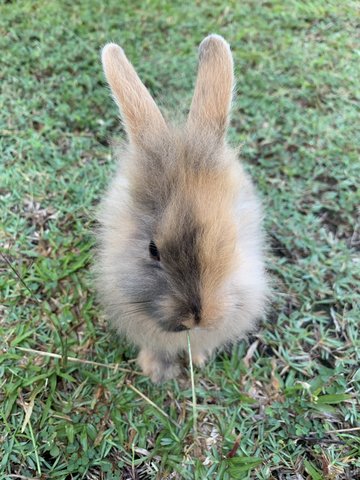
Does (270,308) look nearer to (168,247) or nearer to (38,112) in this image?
(168,247)

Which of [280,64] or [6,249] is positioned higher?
[280,64]

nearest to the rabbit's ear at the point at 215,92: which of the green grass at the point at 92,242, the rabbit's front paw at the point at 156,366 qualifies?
the green grass at the point at 92,242

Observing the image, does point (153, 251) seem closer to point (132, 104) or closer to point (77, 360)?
point (132, 104)

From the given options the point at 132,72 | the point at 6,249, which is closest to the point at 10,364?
the point at 6,249

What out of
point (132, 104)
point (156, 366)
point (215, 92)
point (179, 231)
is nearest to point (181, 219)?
point (179, 231)

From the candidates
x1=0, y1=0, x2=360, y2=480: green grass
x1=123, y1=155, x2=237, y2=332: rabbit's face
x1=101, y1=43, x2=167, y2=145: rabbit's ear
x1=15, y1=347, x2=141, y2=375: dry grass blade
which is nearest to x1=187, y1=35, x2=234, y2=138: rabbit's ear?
x1=101, y1=43, x2=167, y2=145: rabbit's ear

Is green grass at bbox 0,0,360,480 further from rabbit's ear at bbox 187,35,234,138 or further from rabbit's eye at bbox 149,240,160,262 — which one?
rabbit's eye at bbox 149,240,160,262
